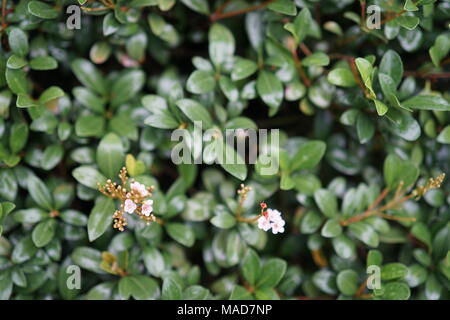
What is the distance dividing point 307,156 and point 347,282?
0.42m

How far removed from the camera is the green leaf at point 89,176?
145 cm

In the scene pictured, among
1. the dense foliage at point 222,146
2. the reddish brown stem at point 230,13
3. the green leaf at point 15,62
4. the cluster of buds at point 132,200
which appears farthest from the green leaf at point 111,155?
Answer: the reddish brown stem at point 230,13

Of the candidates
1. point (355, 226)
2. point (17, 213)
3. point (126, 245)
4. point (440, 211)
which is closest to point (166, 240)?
point (126, 245)

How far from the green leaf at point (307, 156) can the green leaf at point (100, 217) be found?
23.2 inches

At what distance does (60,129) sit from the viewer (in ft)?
5.00

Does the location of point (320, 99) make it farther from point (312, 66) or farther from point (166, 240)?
point (166, 240)

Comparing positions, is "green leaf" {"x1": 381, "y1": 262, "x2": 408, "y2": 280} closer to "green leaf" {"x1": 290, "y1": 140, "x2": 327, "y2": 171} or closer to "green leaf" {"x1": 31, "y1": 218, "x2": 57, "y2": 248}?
"green leaf" {"x1": 290, "y1": 140, "x2": 327, "y2": 171}

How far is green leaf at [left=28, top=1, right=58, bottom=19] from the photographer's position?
139cm

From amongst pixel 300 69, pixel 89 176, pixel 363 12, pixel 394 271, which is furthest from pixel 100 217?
pixel 363 12

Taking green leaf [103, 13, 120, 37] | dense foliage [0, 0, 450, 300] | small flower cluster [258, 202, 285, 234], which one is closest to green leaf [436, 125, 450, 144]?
dense foliage [0, 0, 450, 300]

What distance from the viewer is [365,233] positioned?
1.51m

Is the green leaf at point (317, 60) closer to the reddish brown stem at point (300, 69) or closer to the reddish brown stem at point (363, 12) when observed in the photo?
the reddish brown stem at point (300, 69)

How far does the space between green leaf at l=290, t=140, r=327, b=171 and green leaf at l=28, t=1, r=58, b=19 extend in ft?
2.82

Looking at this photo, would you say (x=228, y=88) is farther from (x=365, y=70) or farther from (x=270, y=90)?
(x=365, y=70)
